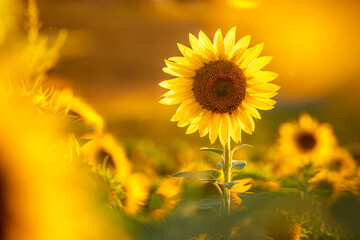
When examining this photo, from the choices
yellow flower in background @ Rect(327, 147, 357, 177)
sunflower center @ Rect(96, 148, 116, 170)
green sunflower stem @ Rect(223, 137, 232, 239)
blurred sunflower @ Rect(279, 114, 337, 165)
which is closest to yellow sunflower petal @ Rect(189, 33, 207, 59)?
green sunflower stem @ Rect(223, 137, 232, 239)

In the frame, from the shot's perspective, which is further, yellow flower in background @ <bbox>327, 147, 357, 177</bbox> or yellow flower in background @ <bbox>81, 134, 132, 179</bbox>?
yellow flower in background @ <bbox>327, 147, 357, 177</bbox>

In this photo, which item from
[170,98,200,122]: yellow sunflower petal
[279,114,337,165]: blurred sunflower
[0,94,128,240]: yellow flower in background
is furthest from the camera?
[279,114,337,165]: blurred sunflower

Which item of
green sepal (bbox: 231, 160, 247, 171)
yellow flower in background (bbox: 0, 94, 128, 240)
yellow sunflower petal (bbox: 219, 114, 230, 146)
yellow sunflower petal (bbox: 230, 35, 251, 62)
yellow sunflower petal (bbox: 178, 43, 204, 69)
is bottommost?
yellow flower in background (bbox: 0, 94, 128, 240)

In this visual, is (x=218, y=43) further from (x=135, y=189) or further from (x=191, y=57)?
(x=135, y=189)

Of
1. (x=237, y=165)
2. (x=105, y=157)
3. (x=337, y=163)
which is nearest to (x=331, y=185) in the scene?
(x=237, y=165)

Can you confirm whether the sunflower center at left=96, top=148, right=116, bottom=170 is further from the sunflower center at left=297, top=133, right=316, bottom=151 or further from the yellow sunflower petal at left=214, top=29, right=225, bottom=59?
the sunflower center at left=297, top=133, right=316, bottom=151

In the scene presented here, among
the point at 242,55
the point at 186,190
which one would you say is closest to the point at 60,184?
the point at 186,190

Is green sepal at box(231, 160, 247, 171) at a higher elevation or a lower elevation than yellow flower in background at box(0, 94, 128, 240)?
higher

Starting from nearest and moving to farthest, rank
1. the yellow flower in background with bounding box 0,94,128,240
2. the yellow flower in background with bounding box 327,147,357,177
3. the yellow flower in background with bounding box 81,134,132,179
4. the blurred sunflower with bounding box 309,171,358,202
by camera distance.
→ 1. the yellow flower in background with bounding box 0,94,128,240
2. the blurred sunflower with bounding box 309,171,358,202
3. the yellow flower in background with bounding box 81,134,132,179
4. the yellow flower in background with bounding box 327,147,357,177
